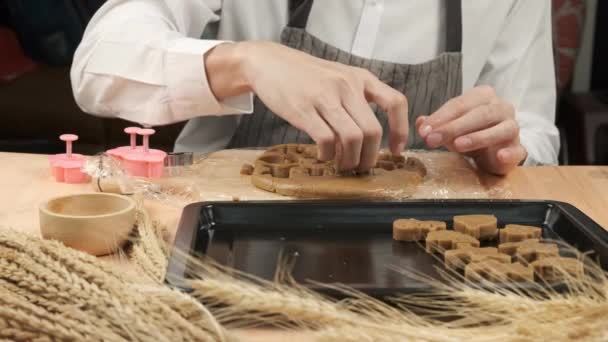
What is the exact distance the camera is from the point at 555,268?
3.14 ft

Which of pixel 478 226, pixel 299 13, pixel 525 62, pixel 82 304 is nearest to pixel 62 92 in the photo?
pixel 299 13

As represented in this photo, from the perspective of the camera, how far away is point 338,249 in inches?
43.9

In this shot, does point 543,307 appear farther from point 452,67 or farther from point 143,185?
point 452,67

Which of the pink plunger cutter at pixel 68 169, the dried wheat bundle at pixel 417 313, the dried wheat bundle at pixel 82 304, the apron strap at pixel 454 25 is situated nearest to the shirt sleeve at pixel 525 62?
the apron strap at pixel 454 25

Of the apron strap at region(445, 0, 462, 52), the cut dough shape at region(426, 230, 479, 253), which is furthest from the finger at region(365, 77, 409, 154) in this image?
the apron strap at region(445, 0, 462, 52)

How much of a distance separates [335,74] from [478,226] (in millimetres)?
331

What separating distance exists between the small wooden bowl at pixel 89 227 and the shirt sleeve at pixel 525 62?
109cm

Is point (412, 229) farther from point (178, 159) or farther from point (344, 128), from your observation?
point (178, 159)

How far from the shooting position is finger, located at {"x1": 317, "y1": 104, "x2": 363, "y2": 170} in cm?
128

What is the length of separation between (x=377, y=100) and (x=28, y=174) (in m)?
0.57

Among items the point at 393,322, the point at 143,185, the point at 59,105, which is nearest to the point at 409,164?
the point at 143,185

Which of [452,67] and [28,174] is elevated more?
[452,67]

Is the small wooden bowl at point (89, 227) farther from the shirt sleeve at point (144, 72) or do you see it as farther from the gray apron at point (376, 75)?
the gray apron at point (376, 75)

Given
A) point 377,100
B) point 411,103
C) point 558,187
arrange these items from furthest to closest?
point 411,103
point 558,187
point 377,100
